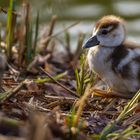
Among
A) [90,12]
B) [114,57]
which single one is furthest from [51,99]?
[90,12]

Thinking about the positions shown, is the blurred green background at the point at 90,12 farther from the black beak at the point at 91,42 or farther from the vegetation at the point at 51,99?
the black beak at the point at 91,42

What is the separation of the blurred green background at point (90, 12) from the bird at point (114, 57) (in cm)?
296

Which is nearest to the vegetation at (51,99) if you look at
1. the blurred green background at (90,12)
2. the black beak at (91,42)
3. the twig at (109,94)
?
the twig at (109,94)

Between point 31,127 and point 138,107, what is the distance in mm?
1613

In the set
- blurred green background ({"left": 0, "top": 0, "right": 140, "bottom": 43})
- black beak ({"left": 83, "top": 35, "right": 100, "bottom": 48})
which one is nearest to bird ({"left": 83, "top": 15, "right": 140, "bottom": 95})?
black beak ({"left": 83, "top": 35, "right": 100, "bottom": 48})

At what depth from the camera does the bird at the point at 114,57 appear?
17.4ft

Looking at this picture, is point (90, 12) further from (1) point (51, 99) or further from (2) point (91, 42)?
(1) point (51, 99)

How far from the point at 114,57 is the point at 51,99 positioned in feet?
1.93

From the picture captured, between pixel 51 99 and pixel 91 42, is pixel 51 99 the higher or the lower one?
the lower one

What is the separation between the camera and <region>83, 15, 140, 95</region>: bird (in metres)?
5.31

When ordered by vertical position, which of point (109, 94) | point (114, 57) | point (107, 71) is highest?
point (114, 57)

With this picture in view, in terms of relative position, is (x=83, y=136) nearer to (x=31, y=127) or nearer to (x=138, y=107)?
(x=31, y=127)

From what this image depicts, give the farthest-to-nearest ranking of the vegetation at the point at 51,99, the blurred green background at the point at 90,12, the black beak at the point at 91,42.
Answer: the blurred green background at the point at 90,12 < the black beak at the point at 91,42 < the vegetation at the point at 51,99

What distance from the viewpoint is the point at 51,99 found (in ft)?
17.1
